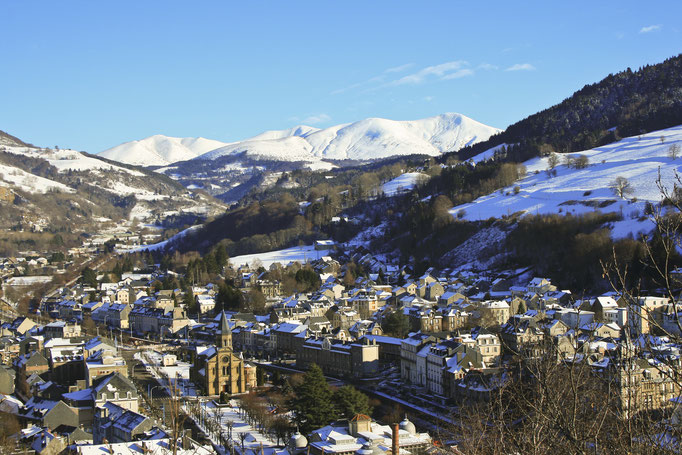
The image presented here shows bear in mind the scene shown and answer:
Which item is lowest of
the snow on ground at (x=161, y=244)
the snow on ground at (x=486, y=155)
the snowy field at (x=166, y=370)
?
the snowy field at (x=166, y=370)

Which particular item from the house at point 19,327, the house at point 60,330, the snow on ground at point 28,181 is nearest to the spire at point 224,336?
the house at point 60,330

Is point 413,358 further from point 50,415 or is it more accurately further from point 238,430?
point 50,415

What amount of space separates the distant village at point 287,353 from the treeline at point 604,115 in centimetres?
4884

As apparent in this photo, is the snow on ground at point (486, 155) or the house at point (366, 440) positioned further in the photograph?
the snow on ground at point (486, 155)

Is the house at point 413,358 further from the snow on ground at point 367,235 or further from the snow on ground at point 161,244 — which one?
the snow on ground at point 161,244

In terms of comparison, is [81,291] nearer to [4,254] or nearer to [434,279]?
[434,279]

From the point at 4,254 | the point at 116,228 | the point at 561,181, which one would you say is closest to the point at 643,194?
the point at 561,181

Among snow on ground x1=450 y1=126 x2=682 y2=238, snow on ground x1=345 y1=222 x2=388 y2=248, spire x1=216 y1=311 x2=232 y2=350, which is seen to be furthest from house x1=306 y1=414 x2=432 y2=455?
snow on ground x1=345 y1=222 x2=388 y2=248

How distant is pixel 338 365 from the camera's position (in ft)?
141

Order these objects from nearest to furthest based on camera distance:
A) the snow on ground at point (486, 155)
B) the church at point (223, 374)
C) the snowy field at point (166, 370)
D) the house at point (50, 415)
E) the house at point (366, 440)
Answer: the house at point (366, 440) < the house at point (50, 415) < the church at point (223, 374) < the snowy field at point (166, 370) < the snow on ground at point (486, 155)

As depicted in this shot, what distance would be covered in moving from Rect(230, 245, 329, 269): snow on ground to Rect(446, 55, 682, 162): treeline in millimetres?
31349

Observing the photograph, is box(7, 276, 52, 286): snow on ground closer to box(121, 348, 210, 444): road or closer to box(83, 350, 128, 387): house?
box(121, 348, 210, 444): road

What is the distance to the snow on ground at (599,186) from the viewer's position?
72.6 m

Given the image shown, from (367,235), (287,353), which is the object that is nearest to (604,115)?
(367,235)
